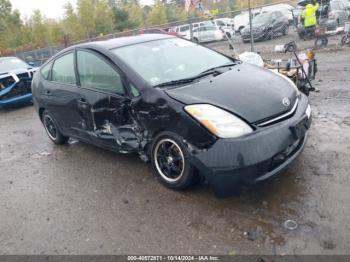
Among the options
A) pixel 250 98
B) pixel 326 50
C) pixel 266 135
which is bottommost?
pixel 326 50

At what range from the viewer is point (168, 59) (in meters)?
4.27

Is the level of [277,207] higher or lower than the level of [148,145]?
lower

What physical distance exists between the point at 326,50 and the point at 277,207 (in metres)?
10.5

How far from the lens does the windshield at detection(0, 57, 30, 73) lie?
10102 millimetres

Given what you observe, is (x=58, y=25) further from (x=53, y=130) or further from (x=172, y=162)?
(x=172, y=162)

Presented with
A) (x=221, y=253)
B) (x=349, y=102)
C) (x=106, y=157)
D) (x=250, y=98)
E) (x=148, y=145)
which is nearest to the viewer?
(x=221, y=253)

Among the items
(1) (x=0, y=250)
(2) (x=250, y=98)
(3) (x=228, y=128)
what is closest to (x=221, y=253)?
(3) (x=228, y=128)

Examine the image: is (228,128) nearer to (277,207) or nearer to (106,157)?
(277,207)

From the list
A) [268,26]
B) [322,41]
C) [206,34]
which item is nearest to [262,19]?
[268,26]

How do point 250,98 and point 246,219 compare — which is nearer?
point 246,219

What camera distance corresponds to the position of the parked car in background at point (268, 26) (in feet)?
59.9

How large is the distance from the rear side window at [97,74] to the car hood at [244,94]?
30.9 inches

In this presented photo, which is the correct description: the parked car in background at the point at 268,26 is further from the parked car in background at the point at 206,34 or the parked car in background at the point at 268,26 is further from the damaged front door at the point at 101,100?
the damaged front door at the point at 101,100

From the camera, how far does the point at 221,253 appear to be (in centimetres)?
280
